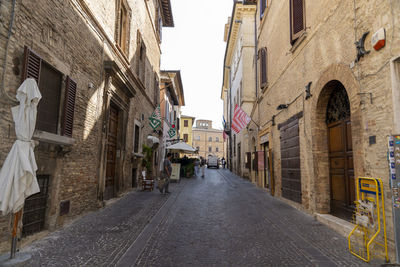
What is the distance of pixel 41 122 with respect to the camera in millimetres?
4711

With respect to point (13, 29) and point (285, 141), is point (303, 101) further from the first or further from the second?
point (13, 29)

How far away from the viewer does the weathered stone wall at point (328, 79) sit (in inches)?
149

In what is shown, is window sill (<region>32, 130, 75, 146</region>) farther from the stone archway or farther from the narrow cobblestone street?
the stone archway

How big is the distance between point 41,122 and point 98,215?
2.90 m

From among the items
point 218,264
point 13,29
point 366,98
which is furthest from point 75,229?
point 366,98

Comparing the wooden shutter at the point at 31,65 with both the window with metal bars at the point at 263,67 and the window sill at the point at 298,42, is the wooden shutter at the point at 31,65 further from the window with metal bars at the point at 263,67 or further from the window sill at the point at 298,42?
the window with metal bars at the point at 263,67

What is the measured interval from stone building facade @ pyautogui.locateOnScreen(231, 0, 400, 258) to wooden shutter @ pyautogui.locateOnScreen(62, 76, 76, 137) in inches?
219

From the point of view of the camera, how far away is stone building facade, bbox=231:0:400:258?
379cm

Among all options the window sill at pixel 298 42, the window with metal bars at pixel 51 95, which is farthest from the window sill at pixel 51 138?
the window sill at pixel 298 42

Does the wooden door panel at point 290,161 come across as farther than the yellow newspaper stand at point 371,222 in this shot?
Yes

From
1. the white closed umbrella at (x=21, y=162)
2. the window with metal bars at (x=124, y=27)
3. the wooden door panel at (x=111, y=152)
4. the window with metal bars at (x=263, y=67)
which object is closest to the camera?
the white closed umbrella at (x=21, y=162)

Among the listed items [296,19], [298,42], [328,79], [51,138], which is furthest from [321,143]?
[51,138]

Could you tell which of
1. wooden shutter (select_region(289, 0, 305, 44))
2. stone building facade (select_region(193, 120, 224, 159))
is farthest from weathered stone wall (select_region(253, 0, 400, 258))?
stone building facade (select_region(193, 120, 224, 159))

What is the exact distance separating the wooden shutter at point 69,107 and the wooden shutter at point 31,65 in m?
1.10
